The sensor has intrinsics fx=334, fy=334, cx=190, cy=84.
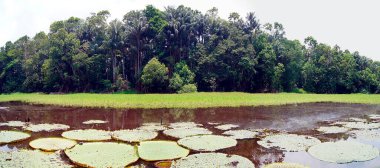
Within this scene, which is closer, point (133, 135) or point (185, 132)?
point (133, 135)

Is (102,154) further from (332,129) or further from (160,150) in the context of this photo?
(332,129)

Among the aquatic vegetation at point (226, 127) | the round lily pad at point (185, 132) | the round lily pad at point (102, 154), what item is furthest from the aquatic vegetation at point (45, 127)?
the aquatic vegetation at point (226, 127)

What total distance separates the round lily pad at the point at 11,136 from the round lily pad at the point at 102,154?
12.6ft

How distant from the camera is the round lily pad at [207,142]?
14.2 metres

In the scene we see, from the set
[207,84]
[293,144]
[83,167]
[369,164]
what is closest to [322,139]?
[293,144]

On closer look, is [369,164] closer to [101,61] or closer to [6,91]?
[101,61]

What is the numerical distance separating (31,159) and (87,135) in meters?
4.48

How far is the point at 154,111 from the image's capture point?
26.6 meters

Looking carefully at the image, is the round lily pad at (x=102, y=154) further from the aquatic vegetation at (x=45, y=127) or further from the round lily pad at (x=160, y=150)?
the aquatic vegetation at (x=45, y=127)

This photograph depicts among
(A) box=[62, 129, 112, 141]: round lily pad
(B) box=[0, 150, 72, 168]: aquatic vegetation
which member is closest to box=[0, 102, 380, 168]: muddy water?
(A) box=[62, 129, 112, 141]: round lily pad

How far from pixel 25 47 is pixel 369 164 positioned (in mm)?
→ 55096

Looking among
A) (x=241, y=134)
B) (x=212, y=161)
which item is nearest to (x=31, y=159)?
(x=212, y=161)

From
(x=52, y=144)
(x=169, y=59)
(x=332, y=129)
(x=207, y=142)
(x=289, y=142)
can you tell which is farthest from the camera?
(x=169, y=59)

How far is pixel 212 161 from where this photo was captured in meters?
12.0
